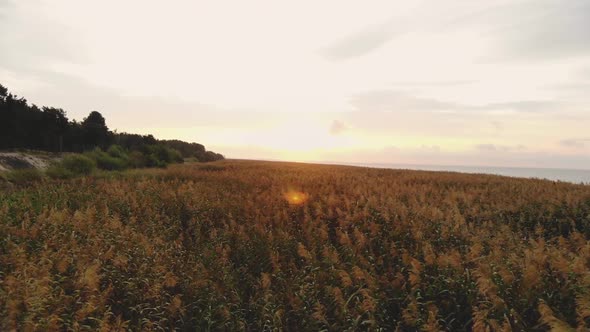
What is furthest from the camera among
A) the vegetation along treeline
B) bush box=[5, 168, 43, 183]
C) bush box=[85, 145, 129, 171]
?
the vegetation along treeline

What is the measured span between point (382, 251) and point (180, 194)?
896 cm

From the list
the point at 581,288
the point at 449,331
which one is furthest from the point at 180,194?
the point at 581,288

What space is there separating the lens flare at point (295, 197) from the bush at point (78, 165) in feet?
62.1

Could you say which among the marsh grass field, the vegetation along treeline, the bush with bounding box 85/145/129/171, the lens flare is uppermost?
the vegetation along treeline

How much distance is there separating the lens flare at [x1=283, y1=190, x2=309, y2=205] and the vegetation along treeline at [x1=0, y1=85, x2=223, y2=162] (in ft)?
111

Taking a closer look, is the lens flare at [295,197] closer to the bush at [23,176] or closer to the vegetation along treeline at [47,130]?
the bush at [23,176]

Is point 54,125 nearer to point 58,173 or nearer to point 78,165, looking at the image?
point 78,165

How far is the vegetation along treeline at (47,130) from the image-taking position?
48.8m

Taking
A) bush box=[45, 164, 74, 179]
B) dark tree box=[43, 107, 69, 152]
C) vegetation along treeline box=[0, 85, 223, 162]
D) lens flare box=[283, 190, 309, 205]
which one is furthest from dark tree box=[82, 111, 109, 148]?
lens flare box=[283, 190, 309, 205]

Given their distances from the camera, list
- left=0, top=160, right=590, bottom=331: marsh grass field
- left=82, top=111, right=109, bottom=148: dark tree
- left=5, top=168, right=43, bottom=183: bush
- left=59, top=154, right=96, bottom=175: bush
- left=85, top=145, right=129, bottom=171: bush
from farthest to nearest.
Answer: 1. left=82, top=111, right=109, bottom=148: dark tree
2. left=85, top=145, right=129, bottom=171: bush
3. left=59, top=154, right=96, bottom=175: bush
4. left=5, top=168, right=43, bottom=183: bush
5. left=0, top=160, right=590, bottom=331: marsh grass field

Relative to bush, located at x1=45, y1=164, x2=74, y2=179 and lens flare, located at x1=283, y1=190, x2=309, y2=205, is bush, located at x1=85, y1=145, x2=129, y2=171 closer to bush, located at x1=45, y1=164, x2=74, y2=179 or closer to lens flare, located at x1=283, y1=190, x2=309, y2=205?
bush, located at x1=45, y1=164, x2=74, y2=179

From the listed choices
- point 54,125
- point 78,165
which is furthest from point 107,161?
point 54,125

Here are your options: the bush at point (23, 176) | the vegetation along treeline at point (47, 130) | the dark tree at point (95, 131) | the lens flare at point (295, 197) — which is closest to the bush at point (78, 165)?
the bush at point (23, 176)

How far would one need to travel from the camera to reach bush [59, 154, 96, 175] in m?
26.1
